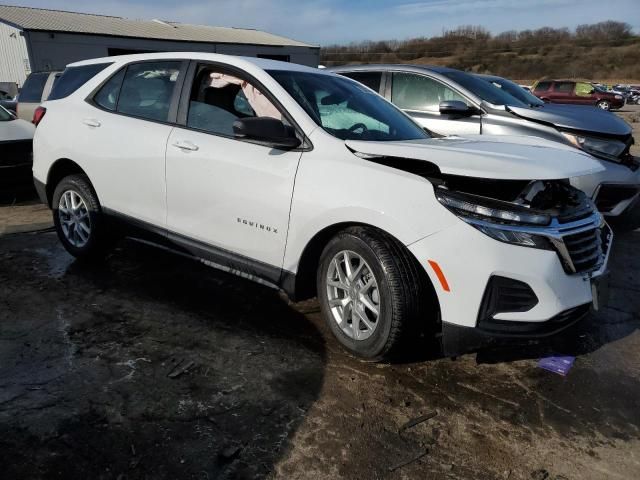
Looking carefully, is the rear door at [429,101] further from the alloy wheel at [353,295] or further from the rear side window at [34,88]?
the rear side window at [34,88]

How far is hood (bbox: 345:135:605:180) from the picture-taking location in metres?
2.51

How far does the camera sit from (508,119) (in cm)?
561

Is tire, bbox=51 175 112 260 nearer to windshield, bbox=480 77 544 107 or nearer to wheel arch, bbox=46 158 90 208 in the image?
wheel arch, bbox=46 158 90 208

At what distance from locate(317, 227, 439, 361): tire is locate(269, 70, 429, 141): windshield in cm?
72

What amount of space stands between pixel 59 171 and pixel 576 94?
98.3 feet

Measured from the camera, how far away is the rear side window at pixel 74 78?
14.4 ft

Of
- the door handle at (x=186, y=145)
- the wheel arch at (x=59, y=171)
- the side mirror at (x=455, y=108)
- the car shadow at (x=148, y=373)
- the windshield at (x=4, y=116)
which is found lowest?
the car shadow at (x=148, y=373)

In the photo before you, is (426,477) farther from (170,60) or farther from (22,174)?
(22,174)

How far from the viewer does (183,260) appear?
15.2ft

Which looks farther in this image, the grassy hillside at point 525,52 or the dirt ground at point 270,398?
the grassy hillside at point 525,52

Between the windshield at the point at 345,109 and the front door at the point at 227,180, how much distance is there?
0.76 feet

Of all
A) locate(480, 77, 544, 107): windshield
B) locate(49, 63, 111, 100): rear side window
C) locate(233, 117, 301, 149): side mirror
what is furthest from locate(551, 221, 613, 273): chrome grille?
locate(480, 77, 544, 107): windshield

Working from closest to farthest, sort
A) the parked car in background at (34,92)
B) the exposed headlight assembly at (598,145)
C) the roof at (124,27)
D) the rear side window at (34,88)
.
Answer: the exposed headlight assembly at (598,145) → the parked car in background at (34,92) → the rear side window at (34,88) → the roof at (124,27)

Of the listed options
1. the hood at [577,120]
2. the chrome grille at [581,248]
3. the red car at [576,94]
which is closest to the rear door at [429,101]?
the hood at [577,120]
